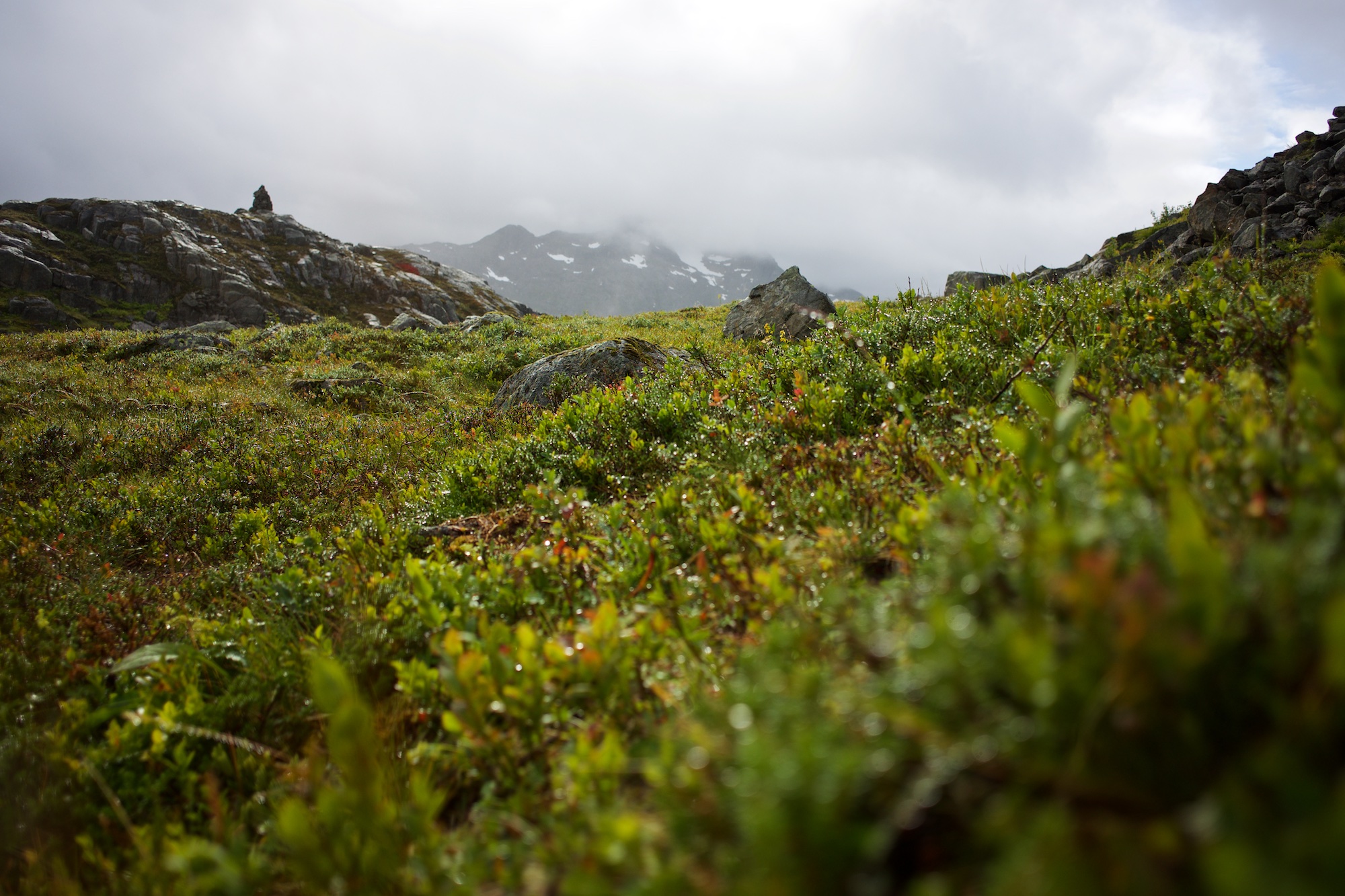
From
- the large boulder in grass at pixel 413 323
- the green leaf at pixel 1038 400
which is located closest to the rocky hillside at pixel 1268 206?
the green leaf at pixel 1038 400

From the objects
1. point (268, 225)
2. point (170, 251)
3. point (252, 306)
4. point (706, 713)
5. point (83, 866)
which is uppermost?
point (268, 225)

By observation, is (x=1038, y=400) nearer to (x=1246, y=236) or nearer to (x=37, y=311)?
(x=1246, y=236)

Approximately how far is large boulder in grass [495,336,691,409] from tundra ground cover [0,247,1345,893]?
3.95 m

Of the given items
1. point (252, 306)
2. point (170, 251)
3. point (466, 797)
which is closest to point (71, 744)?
point (466, 797)

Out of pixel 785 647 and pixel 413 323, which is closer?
pixel 785 647

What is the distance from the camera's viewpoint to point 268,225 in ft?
228

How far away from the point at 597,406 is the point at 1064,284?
5571 millimetres

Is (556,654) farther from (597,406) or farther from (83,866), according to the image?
(597,406)

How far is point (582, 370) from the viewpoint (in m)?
10.4

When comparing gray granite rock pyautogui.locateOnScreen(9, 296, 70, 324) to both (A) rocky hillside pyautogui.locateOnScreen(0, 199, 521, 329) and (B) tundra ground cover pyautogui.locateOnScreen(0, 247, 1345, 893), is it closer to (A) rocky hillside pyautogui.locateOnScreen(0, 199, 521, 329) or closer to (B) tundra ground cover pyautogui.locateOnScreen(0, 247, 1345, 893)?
(A) rocky hillside pyautogui.locateOnScreen(0, 199, 521, 329)

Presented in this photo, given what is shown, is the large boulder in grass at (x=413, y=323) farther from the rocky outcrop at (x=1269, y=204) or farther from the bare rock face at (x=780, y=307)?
the rocky outcrop at (x=1269, y=204)

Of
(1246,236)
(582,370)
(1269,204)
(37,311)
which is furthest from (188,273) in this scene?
(1269,204)

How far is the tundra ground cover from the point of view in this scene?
3.26 ft

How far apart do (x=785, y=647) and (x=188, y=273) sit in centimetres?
7287
